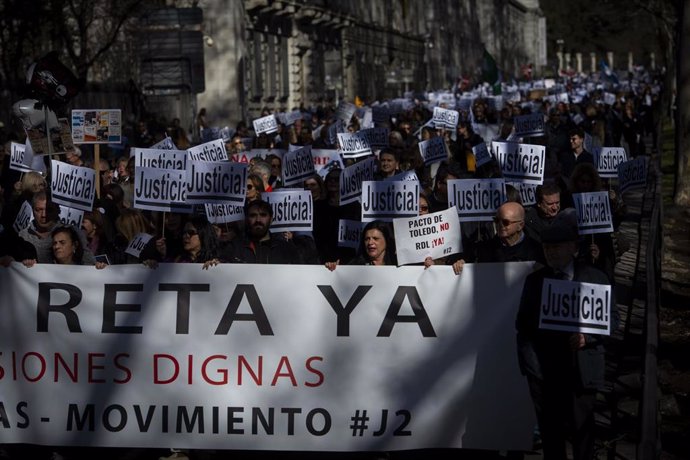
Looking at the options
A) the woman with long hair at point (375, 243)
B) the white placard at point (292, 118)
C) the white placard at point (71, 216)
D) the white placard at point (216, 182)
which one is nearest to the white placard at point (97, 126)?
the white placard at point (71, 216)

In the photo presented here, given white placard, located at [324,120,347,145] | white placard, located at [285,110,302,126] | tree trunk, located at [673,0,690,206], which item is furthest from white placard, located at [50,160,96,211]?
white placard, located at [285,110,302,126]

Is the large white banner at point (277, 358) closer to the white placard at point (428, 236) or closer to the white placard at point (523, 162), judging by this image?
the white placard at point (428, 236)

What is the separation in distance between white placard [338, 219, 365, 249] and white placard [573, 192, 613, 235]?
1.66 meters

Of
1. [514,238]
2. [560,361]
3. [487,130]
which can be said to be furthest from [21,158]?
[487,130]

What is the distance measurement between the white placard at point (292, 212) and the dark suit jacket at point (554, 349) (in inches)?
138

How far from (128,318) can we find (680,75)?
43.1 ft

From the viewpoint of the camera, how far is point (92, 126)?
1386 cm

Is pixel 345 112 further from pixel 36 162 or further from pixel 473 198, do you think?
pixel 473 198

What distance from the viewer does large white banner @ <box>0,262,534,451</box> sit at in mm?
7770

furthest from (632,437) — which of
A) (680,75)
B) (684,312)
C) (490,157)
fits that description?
(680,75)

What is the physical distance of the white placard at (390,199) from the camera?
1031 cm

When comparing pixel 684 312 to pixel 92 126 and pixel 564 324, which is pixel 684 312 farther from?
pixel 564 324

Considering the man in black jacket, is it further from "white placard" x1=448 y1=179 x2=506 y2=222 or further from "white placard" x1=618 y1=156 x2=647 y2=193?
"white placard" x1=618 y1=156 x2=647 y2=193

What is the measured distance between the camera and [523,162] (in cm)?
1323
